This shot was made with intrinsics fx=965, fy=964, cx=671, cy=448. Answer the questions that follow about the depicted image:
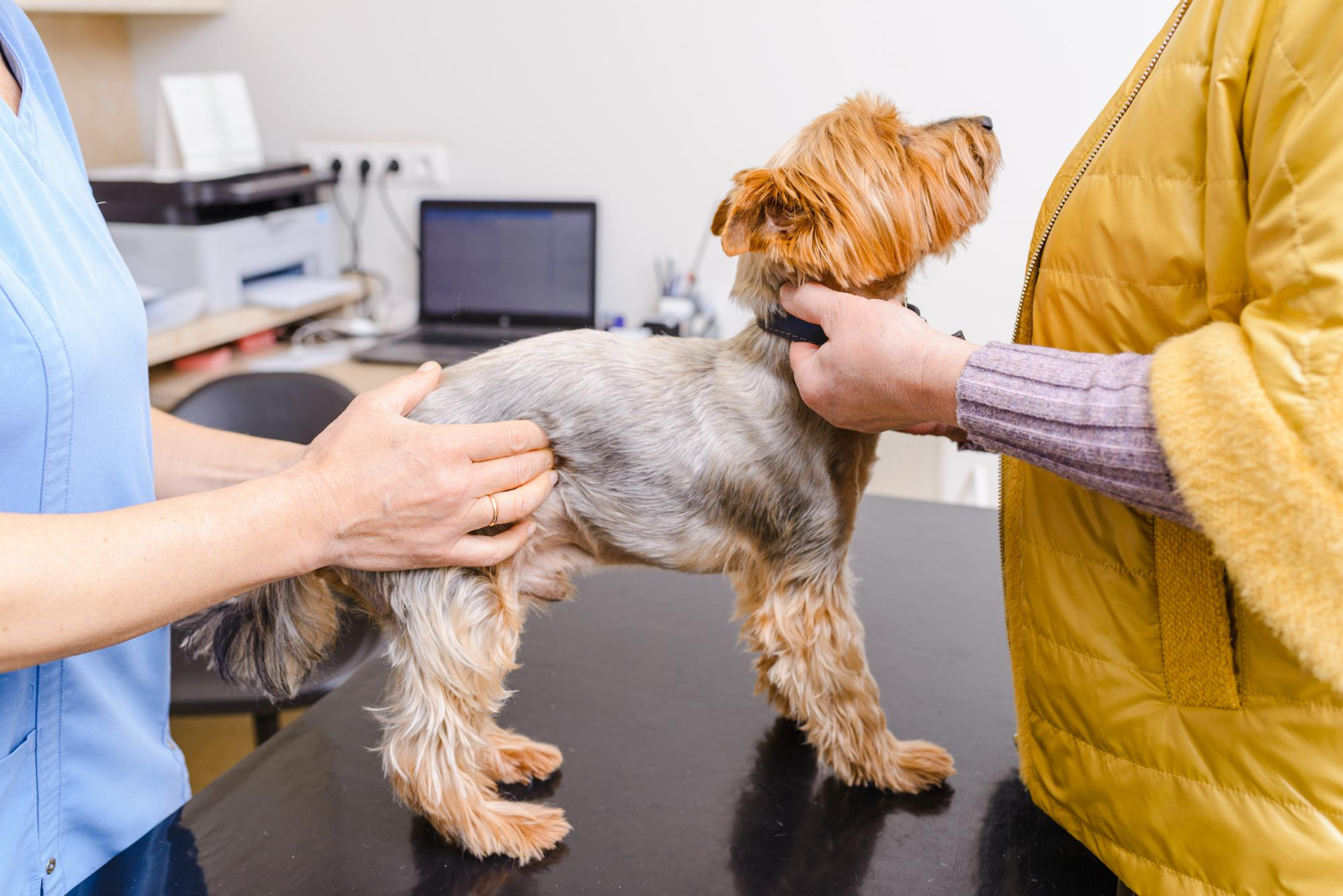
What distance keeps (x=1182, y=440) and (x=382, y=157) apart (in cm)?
299

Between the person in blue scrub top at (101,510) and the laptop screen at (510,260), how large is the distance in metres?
2.00

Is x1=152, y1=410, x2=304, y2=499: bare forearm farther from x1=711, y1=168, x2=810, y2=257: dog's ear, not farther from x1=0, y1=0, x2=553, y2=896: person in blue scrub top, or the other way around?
x1=711, y1=168, x2=810, y2=257: dog's ear

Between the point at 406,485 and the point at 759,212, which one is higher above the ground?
the point at 759,212

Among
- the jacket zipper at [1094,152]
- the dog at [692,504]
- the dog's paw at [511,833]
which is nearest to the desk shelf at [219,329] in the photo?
the dog at [692,504]

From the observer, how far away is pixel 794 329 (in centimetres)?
104

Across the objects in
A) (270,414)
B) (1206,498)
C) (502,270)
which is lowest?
(270,414)

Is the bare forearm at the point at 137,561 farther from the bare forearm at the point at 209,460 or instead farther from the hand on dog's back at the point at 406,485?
the bare forearm at the point at 209,460

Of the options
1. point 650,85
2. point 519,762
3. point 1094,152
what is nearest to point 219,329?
point 650,85

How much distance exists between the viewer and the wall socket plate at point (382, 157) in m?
3.11

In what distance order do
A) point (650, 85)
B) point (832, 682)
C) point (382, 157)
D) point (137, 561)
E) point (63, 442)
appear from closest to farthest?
point (137, 561), point (63, 442), point (832, 682), point (650, 85), point (382, 157)

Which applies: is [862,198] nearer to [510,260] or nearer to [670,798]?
[670,798]

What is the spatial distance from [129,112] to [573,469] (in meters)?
3.19

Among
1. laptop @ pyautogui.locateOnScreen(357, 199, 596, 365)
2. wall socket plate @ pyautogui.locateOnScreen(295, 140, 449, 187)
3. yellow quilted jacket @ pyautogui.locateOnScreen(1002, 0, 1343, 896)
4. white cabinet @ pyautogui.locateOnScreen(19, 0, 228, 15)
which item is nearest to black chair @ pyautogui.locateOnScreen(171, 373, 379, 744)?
laptop @ pyautogui.locateOnScreen(357, 199, 596, 365)

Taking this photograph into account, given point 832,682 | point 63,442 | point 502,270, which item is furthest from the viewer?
point 502,270
